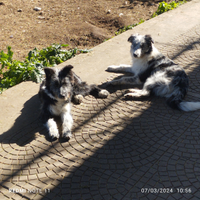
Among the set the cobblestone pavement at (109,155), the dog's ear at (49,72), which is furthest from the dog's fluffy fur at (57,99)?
the cobblestone pavement at (109,155)

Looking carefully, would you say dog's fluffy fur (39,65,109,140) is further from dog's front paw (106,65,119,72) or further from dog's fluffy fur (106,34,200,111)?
dog's front paw (106,65,119,72)

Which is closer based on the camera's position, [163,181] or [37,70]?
[163,181]

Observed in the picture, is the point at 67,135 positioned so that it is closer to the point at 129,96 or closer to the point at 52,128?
the point at 52,128

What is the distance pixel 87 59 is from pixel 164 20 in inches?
167

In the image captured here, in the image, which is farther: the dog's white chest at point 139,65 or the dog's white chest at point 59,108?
the dog's white chest at point 139,65

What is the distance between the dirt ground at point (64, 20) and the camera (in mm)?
8805

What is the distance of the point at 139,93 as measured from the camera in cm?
574

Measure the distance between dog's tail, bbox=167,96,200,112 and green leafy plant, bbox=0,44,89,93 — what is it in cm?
352

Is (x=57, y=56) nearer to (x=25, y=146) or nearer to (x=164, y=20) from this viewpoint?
(x=25, y=146)

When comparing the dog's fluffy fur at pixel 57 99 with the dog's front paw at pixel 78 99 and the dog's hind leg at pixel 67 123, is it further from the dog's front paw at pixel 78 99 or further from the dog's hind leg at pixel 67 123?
the dog's front paw at pixel 78 99

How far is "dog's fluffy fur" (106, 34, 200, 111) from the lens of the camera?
543cm

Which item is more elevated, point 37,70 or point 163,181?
point 37,70

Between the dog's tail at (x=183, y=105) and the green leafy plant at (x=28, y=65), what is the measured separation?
352 cm

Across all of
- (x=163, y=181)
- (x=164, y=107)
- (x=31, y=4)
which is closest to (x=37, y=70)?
(x=164, y=107)
